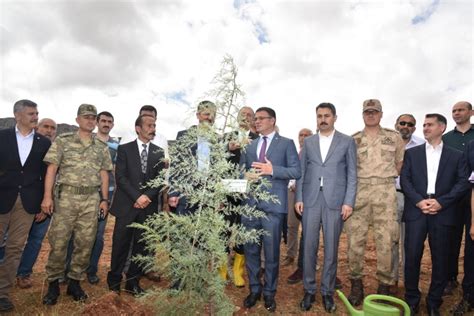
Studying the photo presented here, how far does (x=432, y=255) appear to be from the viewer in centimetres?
488

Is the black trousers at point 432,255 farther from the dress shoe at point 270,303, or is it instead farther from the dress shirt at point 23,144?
the dress shirt at point 23,144

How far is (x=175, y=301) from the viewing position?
335 cm

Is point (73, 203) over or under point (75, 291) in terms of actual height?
over

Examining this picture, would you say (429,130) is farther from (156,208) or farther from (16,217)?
(16,217)

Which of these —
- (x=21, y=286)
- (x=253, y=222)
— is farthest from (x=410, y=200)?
(x=21, y=286)

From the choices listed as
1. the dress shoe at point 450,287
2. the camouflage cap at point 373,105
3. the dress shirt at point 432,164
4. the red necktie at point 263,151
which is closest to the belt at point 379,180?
the dress shirt at point 432,164

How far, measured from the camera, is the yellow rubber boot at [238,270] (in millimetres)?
5918

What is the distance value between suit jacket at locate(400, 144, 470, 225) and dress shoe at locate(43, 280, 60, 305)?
570 cm

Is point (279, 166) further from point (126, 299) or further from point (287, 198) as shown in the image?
point (126, 299)

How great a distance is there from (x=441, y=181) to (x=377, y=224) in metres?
1.17

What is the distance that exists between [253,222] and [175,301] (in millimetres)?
1944

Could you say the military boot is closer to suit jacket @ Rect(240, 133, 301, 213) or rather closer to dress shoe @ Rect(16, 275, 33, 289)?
suit jacket @ Rect(240, 133, 301, 213)

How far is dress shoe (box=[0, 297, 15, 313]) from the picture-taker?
4.63 meters

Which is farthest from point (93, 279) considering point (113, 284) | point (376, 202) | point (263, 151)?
point (376, 202)
